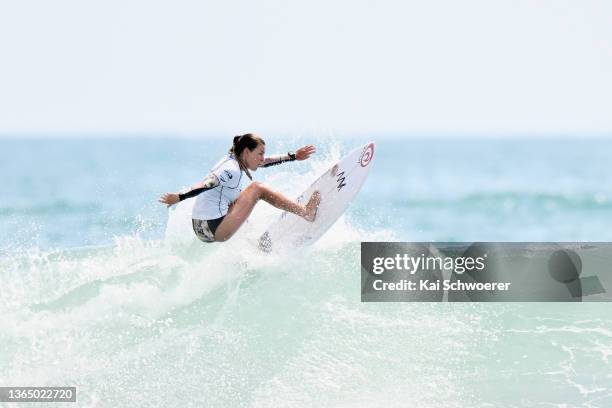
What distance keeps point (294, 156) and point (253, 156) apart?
74 centimetres

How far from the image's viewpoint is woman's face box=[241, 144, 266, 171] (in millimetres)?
6855

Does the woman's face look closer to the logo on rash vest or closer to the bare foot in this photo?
the bare foot

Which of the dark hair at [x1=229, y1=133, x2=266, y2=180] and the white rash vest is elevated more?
the dark hair at [x1=229, y1=133, x2=266, y2=180]

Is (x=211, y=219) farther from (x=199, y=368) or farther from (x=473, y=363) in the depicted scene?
(x=473, y=363)

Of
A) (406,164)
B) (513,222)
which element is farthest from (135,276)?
(406,164)

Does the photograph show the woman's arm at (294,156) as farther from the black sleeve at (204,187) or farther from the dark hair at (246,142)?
the black sleeve at (204,187)

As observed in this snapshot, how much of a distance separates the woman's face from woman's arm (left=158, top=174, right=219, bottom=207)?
353mm

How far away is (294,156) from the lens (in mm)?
7523

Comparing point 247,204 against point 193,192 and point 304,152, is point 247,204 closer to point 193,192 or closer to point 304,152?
point 193,192

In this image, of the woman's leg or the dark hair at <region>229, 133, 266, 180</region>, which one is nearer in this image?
the dark hair at <region>229, 133, 266, 180</region>

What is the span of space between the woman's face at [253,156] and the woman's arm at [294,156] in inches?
17.0

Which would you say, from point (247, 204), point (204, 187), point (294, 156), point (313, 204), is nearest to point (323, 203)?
point (313, 204)

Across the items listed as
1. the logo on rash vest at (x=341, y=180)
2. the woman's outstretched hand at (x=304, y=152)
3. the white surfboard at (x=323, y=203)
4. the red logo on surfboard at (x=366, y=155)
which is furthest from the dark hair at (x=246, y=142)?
the red logo on surfboard at (x=366, y=155)

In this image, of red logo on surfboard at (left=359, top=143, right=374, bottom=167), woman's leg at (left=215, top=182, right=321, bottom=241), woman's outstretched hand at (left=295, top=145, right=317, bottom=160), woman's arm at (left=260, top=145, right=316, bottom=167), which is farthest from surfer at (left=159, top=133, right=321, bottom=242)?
red logo on surfboard at (left=359, top=143, right=374, bottom=167)
